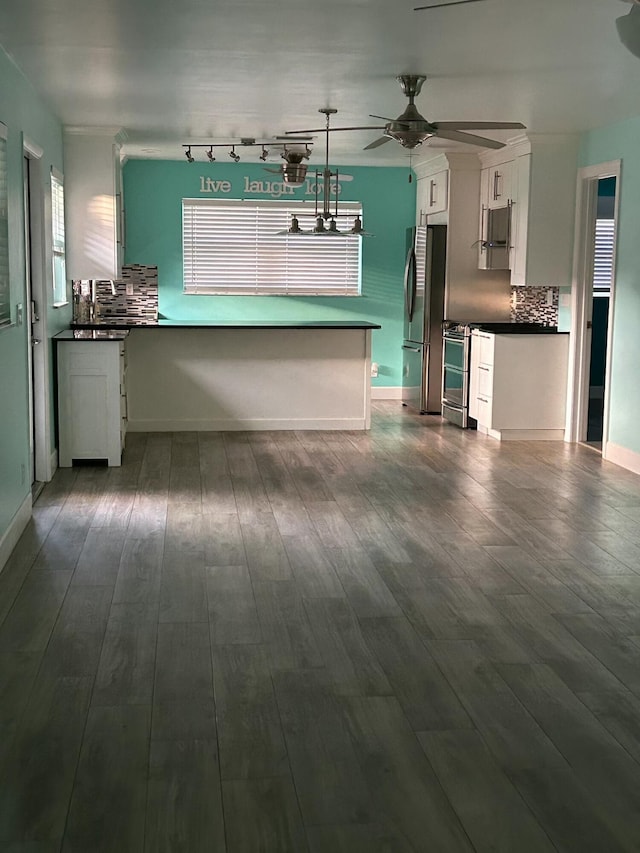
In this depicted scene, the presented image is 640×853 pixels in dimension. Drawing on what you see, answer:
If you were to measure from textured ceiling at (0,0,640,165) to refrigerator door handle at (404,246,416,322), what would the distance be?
246 centimetres

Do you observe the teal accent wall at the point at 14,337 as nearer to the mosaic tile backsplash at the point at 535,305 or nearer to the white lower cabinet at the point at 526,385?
the white lower cabinet at the point at 526,385

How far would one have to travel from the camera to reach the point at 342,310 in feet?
35.4

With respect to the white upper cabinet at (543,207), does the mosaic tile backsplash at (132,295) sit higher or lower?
lower

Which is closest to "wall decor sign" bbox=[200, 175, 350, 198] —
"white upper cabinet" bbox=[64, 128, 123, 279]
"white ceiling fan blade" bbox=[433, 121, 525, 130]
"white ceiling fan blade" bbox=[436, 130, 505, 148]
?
"white upper cabinet" bbox=[64, 128, 123, 279]

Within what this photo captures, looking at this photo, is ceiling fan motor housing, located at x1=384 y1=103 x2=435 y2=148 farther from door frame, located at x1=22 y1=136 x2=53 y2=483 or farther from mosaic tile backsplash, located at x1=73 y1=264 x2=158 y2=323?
mosaic tile backsplash, located at x1=73 y1=264 x2=158 y2=323

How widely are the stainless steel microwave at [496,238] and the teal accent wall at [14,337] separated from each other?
4368 mm

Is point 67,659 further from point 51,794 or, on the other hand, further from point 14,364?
point 14,364

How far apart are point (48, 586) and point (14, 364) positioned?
57.4 inches

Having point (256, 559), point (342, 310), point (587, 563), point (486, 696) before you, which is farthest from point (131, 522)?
point (342, 310)

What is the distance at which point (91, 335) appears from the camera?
7344 millimetres

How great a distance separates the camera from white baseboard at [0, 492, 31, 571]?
4691mm

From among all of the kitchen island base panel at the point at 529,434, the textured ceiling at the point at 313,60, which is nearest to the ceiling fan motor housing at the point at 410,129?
the textured ceiling at the point at 313,60

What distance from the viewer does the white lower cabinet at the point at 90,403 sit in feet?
23.1

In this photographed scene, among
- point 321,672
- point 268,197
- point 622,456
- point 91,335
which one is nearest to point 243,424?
point 91,335
